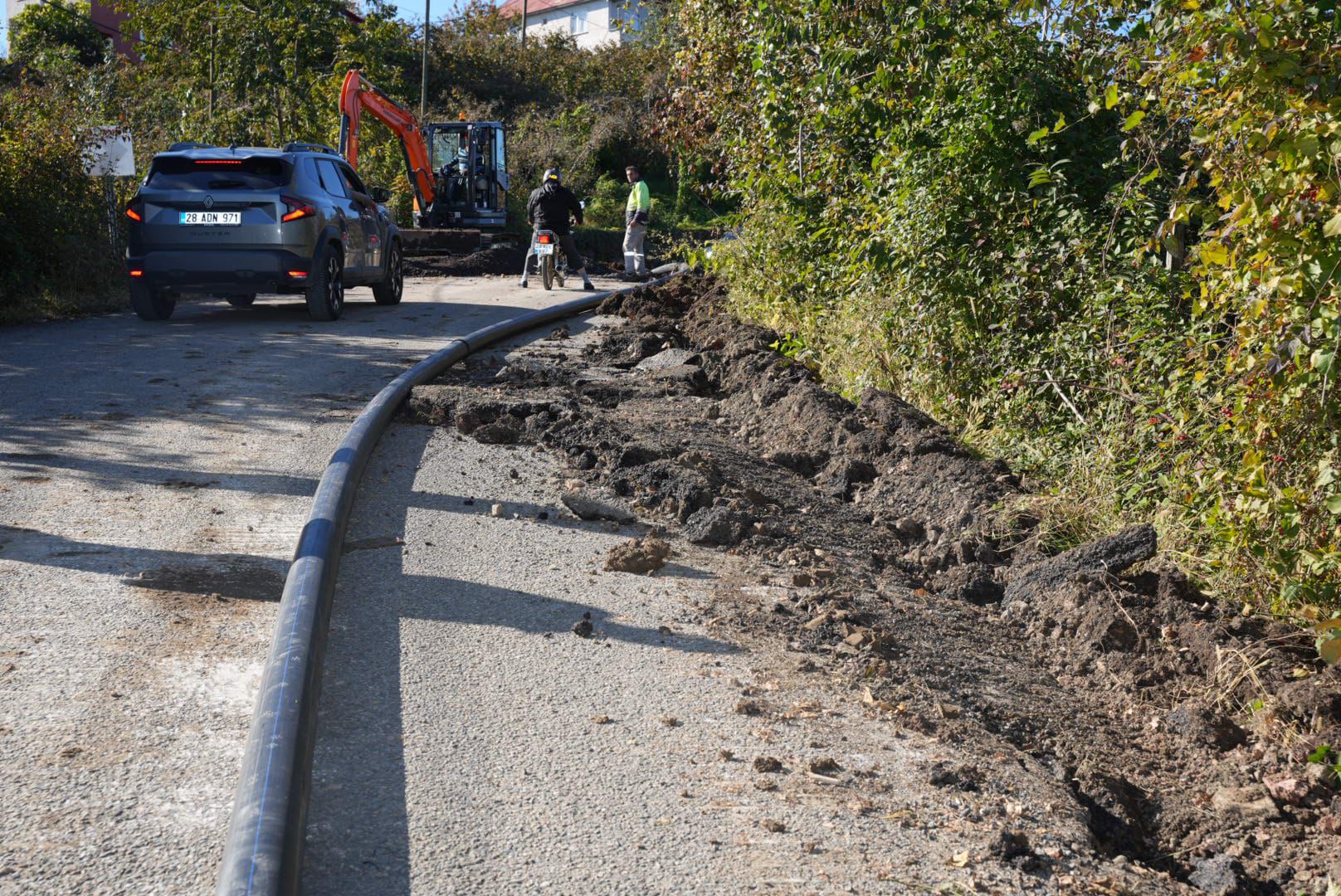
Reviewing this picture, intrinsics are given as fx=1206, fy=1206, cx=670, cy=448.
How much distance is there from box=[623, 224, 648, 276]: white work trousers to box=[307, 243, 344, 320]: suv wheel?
10.8 metres

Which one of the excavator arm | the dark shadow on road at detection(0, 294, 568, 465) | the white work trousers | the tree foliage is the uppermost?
the tree foliage

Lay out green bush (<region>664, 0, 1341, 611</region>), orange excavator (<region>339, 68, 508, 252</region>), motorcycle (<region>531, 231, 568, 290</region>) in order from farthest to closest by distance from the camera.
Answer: orange excavator (<region>339, 68, 508, 252</region>) → motorcycle (<region>531, 231, 568, 290</region>) → green bush (<region>664, 0, 1341, 611</region>)

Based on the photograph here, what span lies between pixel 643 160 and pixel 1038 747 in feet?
154

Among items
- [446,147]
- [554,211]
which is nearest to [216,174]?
[554,211]

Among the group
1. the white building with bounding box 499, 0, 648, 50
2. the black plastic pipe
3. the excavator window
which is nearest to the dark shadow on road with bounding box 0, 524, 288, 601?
the black plastic pipe

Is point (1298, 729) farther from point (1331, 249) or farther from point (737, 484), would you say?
point (737, 484)

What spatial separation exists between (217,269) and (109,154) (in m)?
4.55

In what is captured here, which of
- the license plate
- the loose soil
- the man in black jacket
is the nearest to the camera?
the loose soil

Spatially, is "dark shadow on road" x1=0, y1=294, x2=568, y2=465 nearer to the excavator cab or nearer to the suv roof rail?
the suv roof rail

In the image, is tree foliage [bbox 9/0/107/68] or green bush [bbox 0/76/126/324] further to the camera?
tree foliage [bbox 9/0/107/68]

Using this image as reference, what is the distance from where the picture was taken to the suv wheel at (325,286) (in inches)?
539

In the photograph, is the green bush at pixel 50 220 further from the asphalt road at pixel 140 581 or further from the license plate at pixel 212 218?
the asphalt road at pixel 140 581

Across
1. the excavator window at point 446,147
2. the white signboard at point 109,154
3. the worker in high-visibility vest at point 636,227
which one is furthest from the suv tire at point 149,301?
the excavator window at point 446,147

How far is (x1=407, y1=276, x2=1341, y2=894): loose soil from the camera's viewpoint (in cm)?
345
